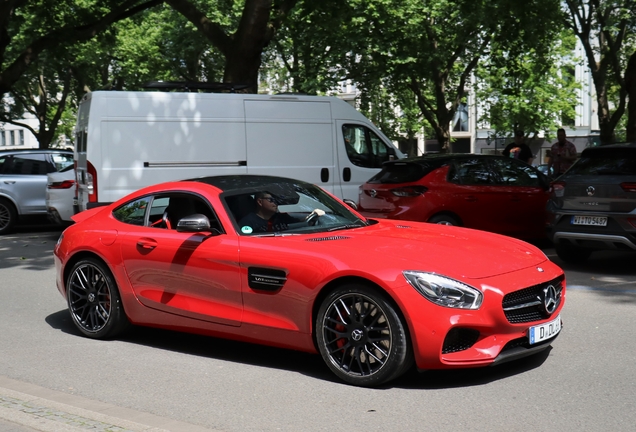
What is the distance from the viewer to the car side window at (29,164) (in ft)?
60.5

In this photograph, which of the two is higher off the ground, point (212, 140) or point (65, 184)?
point (212, 140)

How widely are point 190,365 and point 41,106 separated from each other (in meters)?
38.6

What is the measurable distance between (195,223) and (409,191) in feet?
23.8

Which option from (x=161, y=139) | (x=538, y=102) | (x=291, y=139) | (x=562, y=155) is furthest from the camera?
(x=538, y=102)

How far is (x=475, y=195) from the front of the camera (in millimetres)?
13266

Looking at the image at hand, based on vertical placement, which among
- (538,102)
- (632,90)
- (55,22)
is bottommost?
(632,90)

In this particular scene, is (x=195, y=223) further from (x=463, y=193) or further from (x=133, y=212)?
(x=463, y=193)

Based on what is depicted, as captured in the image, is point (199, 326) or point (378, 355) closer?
point (378, 355)

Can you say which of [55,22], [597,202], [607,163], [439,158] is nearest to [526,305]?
[597,202]

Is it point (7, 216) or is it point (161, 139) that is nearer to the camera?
point (161, 139)

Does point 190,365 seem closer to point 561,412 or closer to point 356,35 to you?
point 561,412

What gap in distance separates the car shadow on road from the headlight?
24.1 inches

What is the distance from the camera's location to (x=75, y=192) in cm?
1512

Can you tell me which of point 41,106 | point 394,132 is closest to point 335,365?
point 41,106
